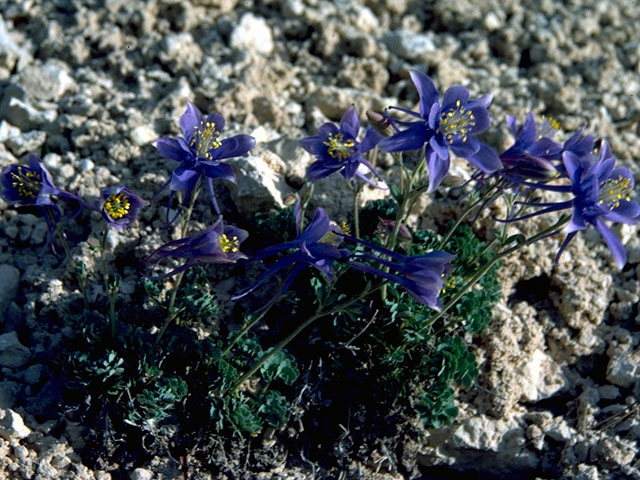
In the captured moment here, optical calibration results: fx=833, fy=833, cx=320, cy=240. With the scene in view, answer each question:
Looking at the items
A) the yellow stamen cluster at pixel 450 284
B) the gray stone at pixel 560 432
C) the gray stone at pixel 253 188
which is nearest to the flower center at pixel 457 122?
the yellow stamen cluster at pixel 450 284

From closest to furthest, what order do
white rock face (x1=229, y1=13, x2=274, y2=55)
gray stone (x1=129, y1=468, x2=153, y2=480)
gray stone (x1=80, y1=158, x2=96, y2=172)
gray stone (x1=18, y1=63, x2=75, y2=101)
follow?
1. gray stone (x1=129, y1=468, x2=153, y2=480)
2. gray stone (x1=80, y1=158, x2=96, y2=172)
3. gray stone (x1=18, y1=63, x2=75, y2=101)
4. white rock face (x1=229, y1=13, x2=274, y2=55)

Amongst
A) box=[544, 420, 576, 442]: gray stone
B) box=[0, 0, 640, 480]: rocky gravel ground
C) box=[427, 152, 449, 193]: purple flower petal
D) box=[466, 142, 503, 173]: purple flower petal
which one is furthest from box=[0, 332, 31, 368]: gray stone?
box=[544, 420, 576, 442]: gray stone

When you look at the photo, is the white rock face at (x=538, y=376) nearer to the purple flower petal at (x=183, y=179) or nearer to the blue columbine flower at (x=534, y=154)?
the blue columbine flower at (x=534, y=154)

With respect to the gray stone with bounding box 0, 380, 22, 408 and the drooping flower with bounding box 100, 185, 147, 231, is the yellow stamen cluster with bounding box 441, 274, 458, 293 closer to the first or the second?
the drooping flower with bounding box 100, 185, 147, 231

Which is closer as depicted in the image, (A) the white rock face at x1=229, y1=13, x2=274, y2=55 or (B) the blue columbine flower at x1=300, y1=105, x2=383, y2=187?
(B) the blue columbine flower at x1=300, y1=105, x2=383, y2=187

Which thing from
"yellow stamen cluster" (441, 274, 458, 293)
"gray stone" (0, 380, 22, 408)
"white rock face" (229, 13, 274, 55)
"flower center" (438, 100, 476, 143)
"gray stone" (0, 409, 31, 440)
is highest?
"white rock face" (229, 13, 274, 55)

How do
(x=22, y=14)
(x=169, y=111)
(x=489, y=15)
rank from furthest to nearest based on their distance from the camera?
(x=489, y=15), (x=22, y=14), (x=169, y=111)

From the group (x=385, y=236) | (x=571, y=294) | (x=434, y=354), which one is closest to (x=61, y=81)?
(x=385, y=236)

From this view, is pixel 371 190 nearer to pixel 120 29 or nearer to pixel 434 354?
pixel 434 354
